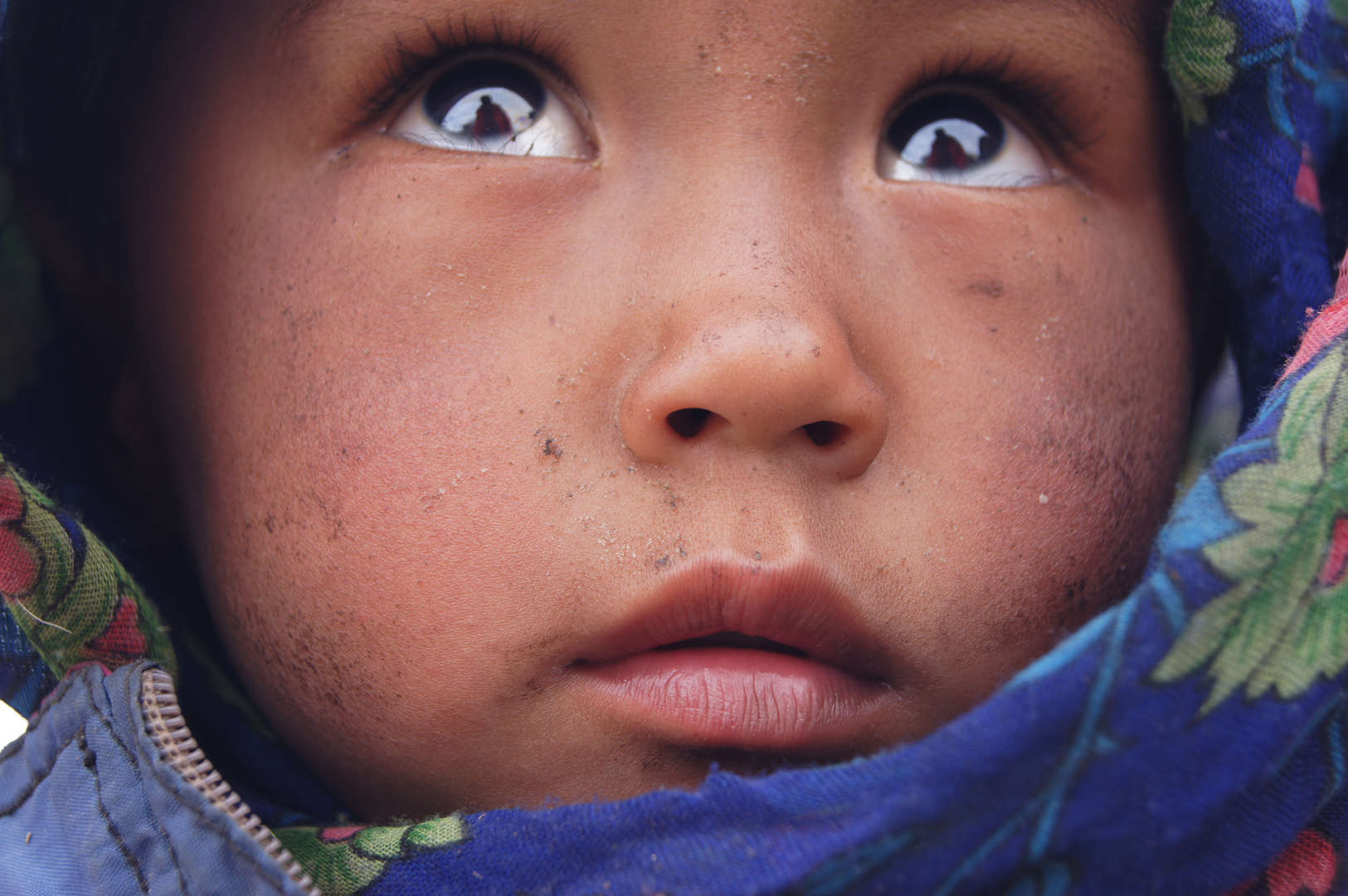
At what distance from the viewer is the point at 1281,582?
0.67 m

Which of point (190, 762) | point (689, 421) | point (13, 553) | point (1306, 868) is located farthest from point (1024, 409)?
point (13, 553)

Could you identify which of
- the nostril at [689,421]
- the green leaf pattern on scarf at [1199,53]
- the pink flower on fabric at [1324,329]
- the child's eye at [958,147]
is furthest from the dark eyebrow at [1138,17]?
the nostril at [689,421]

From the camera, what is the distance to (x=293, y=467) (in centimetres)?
83

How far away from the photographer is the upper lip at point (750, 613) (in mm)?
731

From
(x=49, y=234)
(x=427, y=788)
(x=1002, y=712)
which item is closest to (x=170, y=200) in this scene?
(x=49, y=234)

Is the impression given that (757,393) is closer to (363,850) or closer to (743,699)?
(743,699)

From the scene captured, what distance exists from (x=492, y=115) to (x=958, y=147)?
45 centimetres

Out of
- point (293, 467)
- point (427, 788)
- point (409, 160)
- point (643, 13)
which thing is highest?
point (643, 13)

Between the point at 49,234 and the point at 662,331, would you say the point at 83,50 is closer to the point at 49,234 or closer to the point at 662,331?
the point at 49,234

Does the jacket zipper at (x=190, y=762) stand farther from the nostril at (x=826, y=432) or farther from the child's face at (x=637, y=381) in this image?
the nostril at (x=826, y=432)

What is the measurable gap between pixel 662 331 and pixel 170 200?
541 millimetres

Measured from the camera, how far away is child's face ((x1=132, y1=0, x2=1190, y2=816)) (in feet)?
2.45

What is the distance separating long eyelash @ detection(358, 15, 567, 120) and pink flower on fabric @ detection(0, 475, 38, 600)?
1.44 feet

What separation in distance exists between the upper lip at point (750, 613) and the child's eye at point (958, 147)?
410 millimetres
